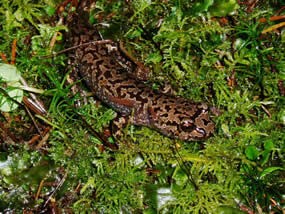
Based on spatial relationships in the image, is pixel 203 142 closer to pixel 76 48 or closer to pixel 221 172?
pixel 221 172

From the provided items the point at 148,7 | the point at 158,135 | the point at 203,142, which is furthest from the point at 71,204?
the point at 148,7

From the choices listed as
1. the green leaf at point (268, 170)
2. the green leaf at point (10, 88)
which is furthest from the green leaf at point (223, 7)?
the green leaf at point (10, 88)

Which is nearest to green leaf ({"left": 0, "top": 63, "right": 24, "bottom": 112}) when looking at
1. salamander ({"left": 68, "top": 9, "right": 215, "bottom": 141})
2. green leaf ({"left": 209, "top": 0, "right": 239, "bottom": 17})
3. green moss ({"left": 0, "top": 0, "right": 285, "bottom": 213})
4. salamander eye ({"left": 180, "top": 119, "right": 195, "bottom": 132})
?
green moss ({"left": 0, "top": 0, "right": 285, "bottom": 213})

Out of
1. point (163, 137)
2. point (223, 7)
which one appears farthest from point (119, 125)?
point (223, 7)

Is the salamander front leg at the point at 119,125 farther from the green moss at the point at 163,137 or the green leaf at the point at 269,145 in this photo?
the green leaf at the point at 269,145

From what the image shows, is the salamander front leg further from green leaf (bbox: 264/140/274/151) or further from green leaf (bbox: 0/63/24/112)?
green leaf (bbox: 264/140/274/151)

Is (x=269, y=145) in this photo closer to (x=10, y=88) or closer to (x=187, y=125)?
(x=187, y=125)

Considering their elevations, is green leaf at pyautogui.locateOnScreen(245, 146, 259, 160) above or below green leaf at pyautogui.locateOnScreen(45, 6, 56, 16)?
below

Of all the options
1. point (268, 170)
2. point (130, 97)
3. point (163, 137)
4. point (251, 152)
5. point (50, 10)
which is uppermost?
point (50, 10)
